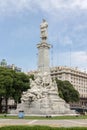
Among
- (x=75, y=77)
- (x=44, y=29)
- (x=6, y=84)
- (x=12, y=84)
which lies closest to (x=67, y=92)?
(x=12, y=84)

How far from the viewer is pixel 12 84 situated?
3081 inches

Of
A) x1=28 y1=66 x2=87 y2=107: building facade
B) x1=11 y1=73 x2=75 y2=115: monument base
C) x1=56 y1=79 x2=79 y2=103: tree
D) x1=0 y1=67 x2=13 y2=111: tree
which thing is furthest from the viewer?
x1=28 y1=66 x2=87 y2=107: building facade

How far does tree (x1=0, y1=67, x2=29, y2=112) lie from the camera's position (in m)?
75.6

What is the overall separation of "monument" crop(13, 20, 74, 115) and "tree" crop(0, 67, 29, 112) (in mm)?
12766

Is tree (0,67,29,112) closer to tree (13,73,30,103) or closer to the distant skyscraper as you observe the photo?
tree (13,73,30,103)

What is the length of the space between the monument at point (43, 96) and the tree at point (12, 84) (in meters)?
12.8

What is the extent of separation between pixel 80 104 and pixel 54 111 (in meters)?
97.5

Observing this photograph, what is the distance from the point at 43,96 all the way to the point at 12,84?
759 inches

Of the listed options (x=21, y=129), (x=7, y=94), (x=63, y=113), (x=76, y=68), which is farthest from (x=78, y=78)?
(x=21, y=129)

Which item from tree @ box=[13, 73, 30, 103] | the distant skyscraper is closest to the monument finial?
the distant skyscraper

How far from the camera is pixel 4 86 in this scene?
248 feet

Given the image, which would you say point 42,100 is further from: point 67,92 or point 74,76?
point 74,76

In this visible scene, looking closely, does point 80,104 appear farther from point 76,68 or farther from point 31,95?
point 31,95

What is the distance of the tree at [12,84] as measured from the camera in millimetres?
75625
